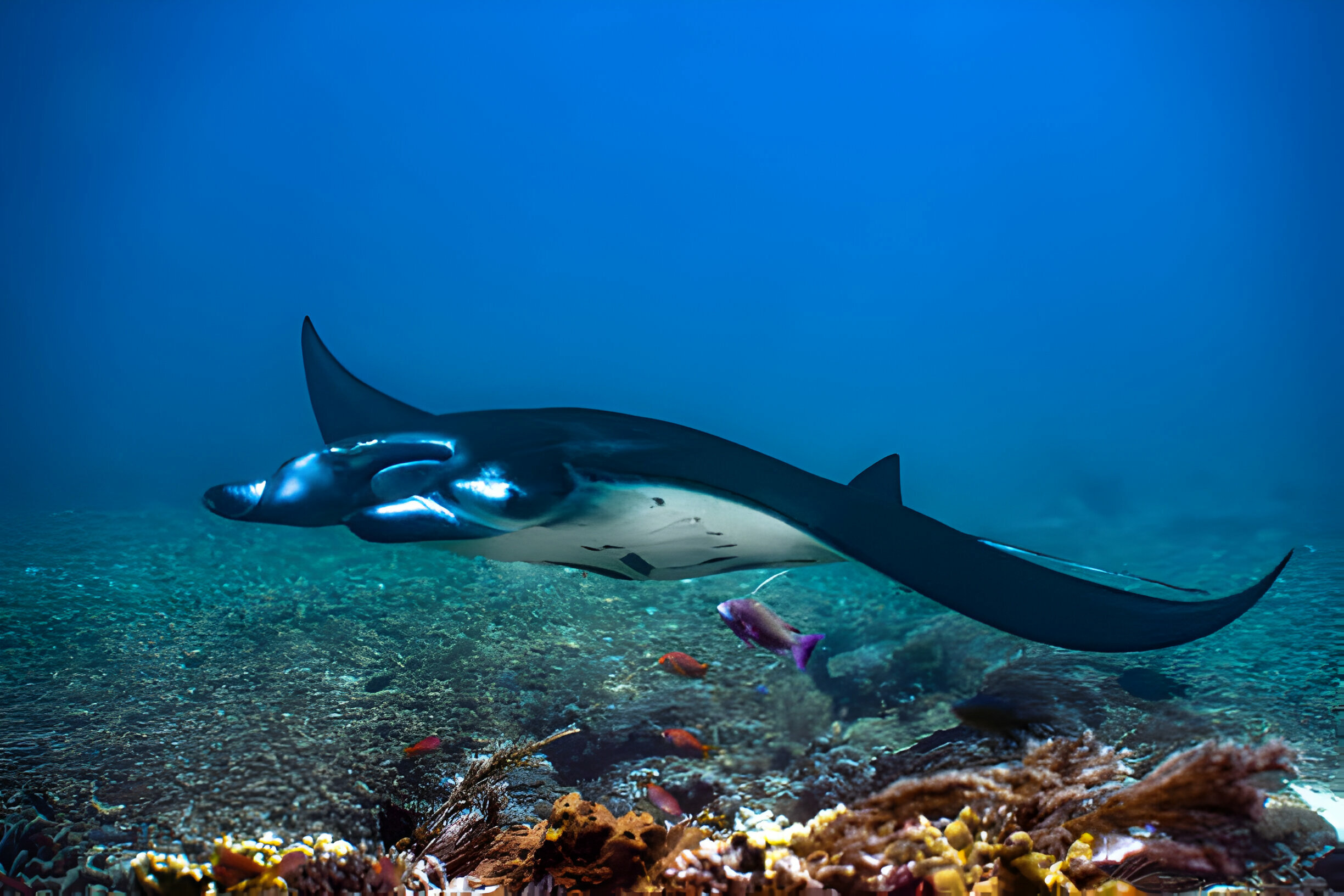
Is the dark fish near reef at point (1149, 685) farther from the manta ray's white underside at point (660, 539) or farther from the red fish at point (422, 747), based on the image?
the red fish at point (422, 747)

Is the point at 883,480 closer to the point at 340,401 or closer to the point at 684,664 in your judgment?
the point at 684,664

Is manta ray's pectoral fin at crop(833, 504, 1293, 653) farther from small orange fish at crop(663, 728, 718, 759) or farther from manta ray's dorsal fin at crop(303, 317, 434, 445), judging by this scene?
manta ray's dorsal fin at crop(303, 317, 434, 445)

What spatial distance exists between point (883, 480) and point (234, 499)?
Result: 235 centimetres

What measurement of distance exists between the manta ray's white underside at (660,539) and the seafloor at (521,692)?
0.69m

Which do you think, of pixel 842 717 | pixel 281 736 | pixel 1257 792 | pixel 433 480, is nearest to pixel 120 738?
pixel 281 736

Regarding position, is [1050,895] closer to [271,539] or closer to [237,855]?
[237,855]

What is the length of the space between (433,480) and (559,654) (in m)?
2.27

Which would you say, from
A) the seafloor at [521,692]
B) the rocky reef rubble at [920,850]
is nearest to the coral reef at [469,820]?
the rocky reef rubble at [920,850]

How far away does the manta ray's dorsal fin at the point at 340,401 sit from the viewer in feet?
9.84

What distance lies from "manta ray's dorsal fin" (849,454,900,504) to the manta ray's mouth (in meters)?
2.12

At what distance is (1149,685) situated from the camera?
110 inches

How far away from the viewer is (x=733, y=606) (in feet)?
7.63

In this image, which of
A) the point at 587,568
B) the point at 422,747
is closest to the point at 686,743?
the point at 587,568

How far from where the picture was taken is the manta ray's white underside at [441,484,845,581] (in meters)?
1.66
